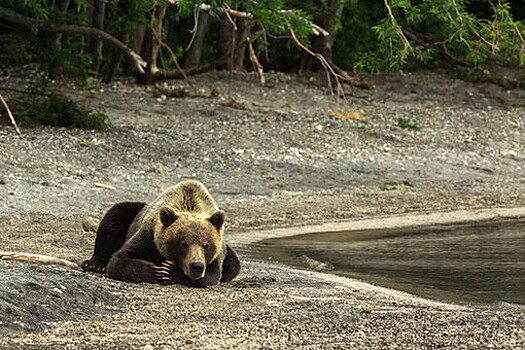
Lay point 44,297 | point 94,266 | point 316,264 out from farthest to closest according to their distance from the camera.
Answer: point 316,264
point 94,266
point 44,297

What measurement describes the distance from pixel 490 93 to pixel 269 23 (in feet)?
42.9

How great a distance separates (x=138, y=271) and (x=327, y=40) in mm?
15363

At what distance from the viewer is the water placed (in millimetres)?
7316

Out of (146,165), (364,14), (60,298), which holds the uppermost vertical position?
(364,14)

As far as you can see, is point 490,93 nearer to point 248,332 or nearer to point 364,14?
point 364,14

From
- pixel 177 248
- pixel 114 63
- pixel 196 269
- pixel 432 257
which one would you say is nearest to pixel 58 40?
pixel 114 63

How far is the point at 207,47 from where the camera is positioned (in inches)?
949

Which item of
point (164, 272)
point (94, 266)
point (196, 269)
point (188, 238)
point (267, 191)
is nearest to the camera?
point (196, 269)

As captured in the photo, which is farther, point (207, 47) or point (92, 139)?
point (207, 47)

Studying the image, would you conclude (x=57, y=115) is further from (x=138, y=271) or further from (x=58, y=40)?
(x=138, y=271)

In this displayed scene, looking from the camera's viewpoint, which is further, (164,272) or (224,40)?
(224,40)

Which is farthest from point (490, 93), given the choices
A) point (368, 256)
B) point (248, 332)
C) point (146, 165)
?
point (248, 332)

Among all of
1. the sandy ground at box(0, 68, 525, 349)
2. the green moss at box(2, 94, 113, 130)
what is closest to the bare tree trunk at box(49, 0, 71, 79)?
the sandy ground at box(0, 68, 525, 349)

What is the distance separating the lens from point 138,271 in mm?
5926
